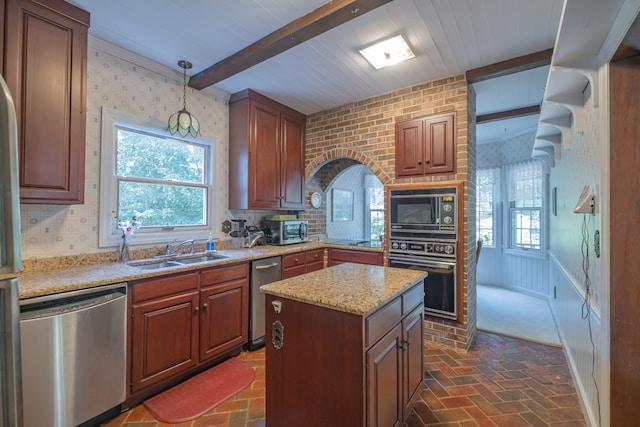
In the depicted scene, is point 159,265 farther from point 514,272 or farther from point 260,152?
point 514,272

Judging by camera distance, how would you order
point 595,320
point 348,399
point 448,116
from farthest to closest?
1. point 448,116
2. point 595,320
3. point 348,399

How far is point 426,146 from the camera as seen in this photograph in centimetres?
301

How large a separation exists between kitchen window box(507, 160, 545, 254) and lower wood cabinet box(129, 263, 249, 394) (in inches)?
187

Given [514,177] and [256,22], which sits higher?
[256,22]

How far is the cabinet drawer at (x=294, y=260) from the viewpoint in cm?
314

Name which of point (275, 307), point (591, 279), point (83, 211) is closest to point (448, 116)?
point (591, 279)

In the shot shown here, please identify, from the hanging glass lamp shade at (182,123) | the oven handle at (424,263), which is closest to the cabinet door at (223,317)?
the hanging glass lamp shade at (182,123)

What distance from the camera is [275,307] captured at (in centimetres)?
155

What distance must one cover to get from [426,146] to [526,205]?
10.1ft

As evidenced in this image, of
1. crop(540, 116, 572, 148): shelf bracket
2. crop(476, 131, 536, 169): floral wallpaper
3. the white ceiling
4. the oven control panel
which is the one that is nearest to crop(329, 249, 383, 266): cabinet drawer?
the oven control panel

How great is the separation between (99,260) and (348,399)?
2.26m

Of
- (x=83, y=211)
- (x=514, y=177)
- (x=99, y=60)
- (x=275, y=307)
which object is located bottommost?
(x=275, y=307)

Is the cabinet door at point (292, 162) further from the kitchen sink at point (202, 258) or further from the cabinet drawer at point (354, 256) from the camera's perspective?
the kitchen sink at point (202, 258)

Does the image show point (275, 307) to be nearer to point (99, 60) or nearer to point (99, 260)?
point (99, 260)
